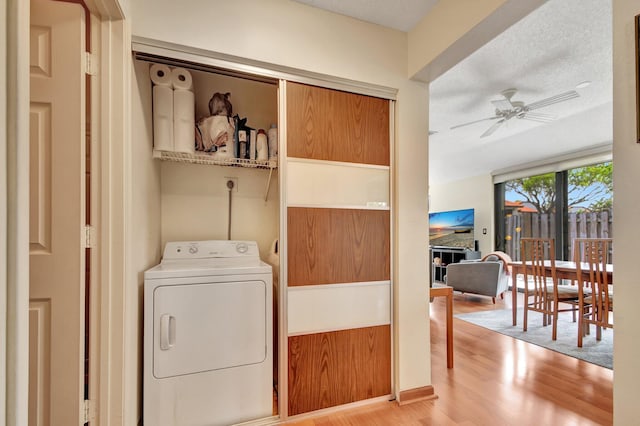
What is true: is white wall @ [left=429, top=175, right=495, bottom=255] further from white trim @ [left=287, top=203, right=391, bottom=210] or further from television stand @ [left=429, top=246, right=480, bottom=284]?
white trim @ [left=287, top=203, right=391, bottom=210]

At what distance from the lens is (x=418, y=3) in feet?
5.96

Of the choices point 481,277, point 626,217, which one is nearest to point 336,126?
point 626,217

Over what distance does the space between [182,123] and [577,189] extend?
6168 millimetres

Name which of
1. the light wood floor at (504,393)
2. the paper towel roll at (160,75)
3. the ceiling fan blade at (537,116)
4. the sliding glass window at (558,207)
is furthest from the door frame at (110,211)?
the sliding glass window at (558,207)

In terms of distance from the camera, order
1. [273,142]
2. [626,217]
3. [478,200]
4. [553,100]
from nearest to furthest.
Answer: [626,217], [273,142], [553,100], [478,200]

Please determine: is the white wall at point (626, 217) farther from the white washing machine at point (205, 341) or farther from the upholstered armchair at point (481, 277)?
the upholstered armchair at point (481, 277)

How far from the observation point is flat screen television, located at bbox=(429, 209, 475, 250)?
271 inches

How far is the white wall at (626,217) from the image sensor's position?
108 centimetres

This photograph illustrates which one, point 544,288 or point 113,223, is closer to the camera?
point 113,223

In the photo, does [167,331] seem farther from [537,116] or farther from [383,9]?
[537,116]

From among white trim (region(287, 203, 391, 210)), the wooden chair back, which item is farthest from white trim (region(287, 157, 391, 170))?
the wooden chair back

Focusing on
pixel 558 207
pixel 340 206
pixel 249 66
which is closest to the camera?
pixel 249 66

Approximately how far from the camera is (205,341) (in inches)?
65.0

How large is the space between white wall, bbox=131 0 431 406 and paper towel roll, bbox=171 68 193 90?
0.28m
